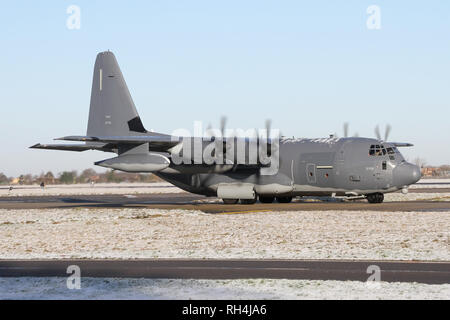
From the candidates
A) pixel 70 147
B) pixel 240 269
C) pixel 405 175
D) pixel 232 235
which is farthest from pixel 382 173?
pixel 240 269

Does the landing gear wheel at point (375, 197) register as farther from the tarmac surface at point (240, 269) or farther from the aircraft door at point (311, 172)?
the tarmac surface at point (240, 269)

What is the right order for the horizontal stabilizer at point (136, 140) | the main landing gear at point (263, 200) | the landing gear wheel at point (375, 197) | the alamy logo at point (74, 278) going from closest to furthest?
the alamy logo at point (74, 278)
the horizontal stabilizer at point (136, 140)
the landing gear wheel at point (375, 197)
the main landing gear at point (263, 200)

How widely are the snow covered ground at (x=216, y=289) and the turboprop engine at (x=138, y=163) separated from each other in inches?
859

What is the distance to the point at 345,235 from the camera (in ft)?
70.4

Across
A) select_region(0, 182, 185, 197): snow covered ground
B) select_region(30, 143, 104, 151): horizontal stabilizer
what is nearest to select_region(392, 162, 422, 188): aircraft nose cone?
select_region(30, 143, 104, 151): horizontal stabilizer

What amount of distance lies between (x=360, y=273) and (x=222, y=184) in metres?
25.1

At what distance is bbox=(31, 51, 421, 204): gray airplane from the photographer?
116 ft

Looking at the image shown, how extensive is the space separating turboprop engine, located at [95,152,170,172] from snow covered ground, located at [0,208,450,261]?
394 centimetres

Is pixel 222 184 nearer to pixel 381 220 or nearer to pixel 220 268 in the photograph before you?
pixel 381 220

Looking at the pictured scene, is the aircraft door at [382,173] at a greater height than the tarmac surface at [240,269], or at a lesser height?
greater

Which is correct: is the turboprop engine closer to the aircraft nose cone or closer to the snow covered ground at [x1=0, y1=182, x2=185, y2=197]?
the aircraft nose cone

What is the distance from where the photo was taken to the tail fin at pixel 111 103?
41.3m

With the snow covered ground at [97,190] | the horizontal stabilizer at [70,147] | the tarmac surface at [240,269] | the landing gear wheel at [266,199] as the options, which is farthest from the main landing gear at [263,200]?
the tarmac surface at [240,269]
